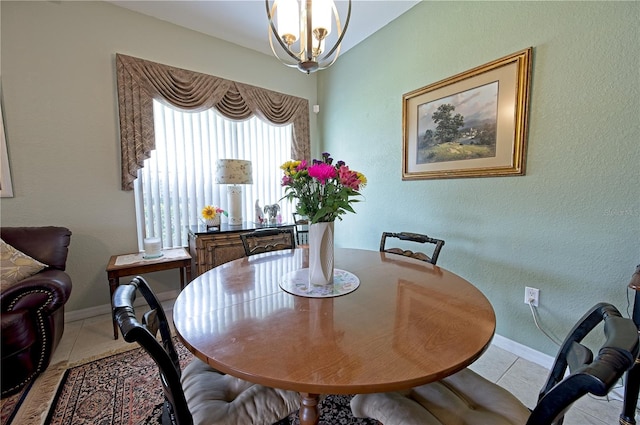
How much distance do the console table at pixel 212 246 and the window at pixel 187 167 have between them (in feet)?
1.43

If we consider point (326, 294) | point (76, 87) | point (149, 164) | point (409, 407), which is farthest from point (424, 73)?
point (76, 87)

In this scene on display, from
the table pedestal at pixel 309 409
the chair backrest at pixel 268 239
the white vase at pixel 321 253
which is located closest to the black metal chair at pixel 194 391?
the table pedestal at pixel 309 409

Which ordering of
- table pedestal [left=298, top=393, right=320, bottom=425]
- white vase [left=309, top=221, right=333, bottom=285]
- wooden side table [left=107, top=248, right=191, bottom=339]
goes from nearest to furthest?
1. table pedestal [left=298, top=393, right=320, bottom=425]
2. white vase [left=309, top=221, right=333, bottom=285]
3. wooden side table [left=107, top=248, right=191, bottom=339]

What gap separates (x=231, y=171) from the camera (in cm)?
248

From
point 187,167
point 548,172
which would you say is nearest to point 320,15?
point 548,172

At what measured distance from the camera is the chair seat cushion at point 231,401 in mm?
824

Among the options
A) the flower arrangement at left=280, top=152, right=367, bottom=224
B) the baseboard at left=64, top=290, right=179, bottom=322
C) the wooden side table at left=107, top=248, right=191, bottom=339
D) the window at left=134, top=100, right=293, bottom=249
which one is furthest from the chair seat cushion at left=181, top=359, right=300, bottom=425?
the window at left=134, top=100, right=293, bottom=249

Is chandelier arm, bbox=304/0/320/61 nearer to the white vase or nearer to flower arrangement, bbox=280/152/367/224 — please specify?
flower arrangement, bbox=280/152/367/224

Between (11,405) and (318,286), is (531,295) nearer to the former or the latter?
(318,286)

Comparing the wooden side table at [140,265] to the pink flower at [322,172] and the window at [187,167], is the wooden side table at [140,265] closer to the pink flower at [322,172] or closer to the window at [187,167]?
the window at [187,167]

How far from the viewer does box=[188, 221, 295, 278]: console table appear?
2314 mm

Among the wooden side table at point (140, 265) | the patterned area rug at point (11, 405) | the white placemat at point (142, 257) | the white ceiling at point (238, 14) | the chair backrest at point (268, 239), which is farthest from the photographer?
the white ceiling at point (238, 14)

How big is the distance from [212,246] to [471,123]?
2.35 metres

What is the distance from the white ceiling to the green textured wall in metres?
0.19
